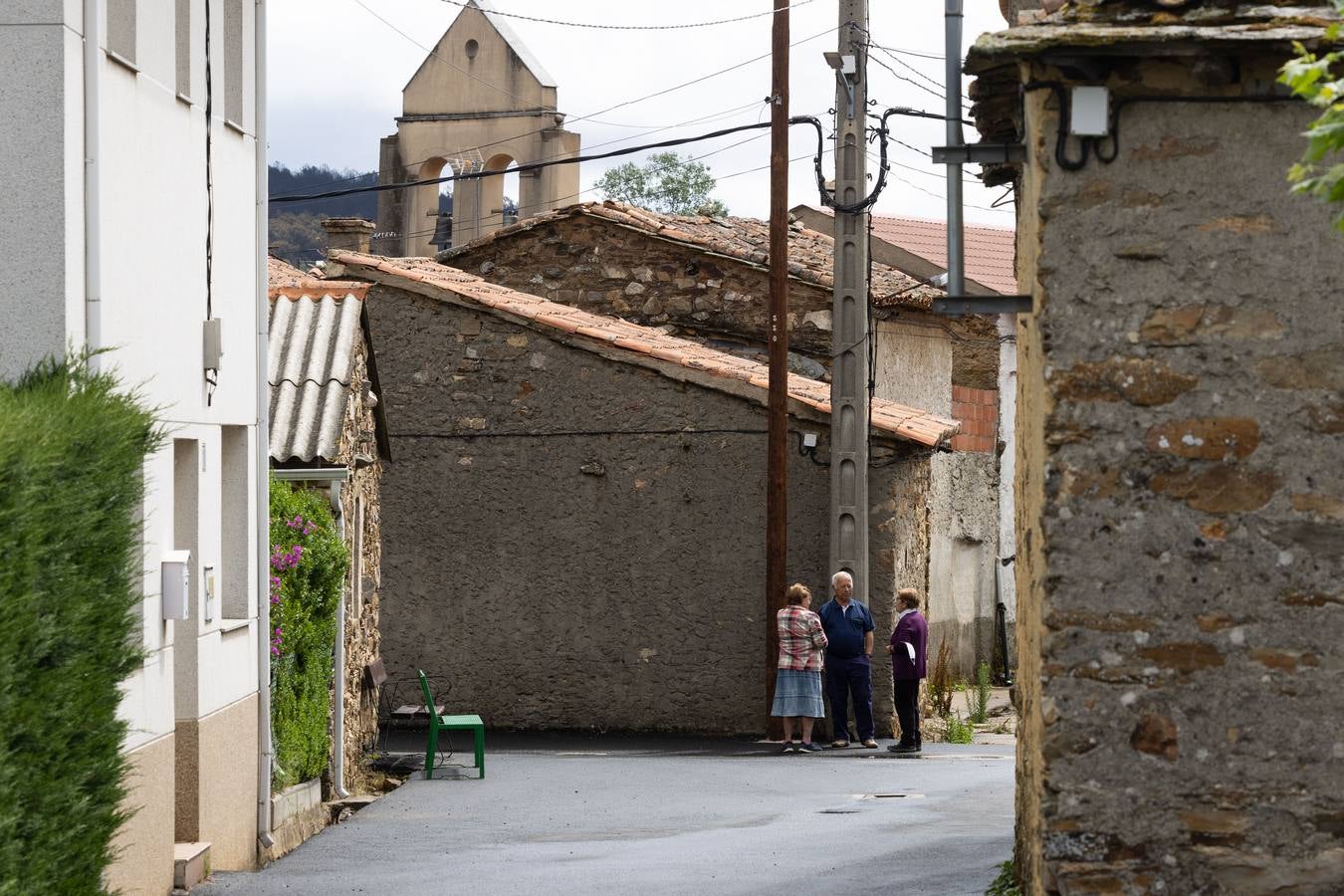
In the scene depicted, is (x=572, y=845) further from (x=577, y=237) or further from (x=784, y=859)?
(x=577, y=237)

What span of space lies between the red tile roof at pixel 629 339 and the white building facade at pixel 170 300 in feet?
23.1

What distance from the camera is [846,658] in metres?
16.7

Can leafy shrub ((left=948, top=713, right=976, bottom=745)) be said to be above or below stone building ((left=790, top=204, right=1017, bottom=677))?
below

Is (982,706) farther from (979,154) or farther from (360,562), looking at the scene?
(979,154)

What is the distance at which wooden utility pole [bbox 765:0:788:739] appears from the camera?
17.2 meters

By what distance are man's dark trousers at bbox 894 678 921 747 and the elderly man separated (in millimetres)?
401

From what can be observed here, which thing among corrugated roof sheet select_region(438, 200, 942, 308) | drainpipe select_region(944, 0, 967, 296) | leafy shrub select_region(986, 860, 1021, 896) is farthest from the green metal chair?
drainpipe select_region(944, 0, 967, 296)

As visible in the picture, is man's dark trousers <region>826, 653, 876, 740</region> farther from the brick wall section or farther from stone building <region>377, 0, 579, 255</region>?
stone building <region>377, 0, 579, 255</region>

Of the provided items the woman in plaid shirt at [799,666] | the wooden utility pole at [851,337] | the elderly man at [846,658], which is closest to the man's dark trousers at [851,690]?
the elderly man at [846,658]

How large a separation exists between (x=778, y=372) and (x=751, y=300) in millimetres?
4237

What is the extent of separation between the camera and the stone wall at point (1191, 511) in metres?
6.24

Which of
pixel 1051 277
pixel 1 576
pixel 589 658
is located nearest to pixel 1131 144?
pixel 1051 277

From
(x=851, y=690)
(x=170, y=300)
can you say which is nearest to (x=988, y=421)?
(x=851, y=690)

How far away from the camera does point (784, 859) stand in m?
9.80
